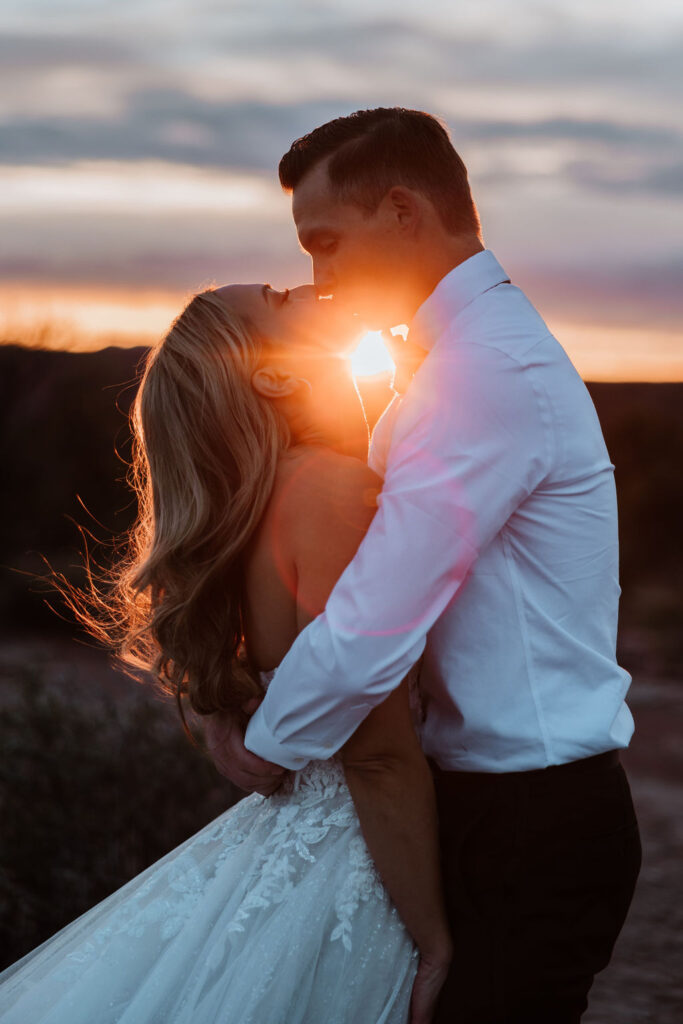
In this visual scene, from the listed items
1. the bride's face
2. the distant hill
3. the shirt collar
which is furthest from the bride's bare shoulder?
the distant hill

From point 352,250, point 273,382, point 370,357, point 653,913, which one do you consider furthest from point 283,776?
point 653,913

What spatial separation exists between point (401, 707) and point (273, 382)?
0.75 m

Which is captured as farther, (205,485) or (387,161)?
(387,161)

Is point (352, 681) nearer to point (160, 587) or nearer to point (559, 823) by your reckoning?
point (559, 823)

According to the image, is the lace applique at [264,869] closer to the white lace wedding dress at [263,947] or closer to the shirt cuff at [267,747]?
the white lace wedding dress at [263,947]

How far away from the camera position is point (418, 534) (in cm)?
170

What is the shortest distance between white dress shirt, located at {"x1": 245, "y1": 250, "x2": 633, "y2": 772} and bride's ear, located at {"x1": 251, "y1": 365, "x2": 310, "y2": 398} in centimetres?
37

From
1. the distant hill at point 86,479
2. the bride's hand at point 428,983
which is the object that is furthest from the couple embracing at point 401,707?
the distant hill at point 86,479

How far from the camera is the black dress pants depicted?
1.84 m

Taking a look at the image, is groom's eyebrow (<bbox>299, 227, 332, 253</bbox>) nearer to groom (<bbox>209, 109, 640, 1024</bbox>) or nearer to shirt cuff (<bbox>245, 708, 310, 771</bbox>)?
groom (<bbox>209, 109, 640, 1024</bbox>)

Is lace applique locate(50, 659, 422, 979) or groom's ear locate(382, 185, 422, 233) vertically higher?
groom's ear locate(382, 185, 422, 233)

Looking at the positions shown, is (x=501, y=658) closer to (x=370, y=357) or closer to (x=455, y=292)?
(x=455, y=292)

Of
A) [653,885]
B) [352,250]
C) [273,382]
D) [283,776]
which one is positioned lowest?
[653,885]

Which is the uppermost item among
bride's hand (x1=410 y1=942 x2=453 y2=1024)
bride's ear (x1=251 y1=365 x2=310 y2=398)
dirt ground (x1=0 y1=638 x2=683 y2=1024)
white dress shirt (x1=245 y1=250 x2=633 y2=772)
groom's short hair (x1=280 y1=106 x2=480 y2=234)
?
groom's short hair (x1=280 y1=106 x2=480 y2=234)
